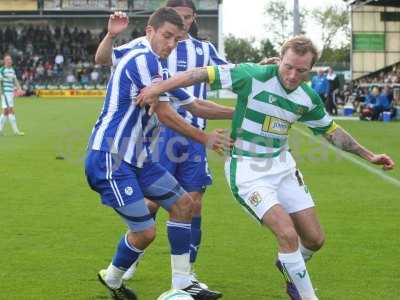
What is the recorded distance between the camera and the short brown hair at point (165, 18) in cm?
656

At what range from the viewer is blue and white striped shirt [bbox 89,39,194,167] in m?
6.55

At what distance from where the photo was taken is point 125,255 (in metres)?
6.98

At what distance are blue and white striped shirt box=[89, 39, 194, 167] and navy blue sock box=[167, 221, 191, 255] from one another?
632mm

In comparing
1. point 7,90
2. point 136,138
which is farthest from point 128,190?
point 7,90

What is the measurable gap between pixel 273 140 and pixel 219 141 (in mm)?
401

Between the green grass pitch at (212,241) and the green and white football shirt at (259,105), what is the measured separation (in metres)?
1.26

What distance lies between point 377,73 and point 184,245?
1751 inches

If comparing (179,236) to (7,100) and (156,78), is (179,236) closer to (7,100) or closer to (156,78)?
(156,78)

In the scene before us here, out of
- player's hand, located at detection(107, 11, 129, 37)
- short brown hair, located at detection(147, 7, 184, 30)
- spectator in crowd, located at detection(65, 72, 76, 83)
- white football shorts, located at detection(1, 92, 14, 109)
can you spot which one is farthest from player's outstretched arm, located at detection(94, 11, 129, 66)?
spectator in crowd, located at detection(65, 72, 76, 83)

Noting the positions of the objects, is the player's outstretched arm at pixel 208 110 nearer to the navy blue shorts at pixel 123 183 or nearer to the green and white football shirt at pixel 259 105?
the green and white football shirt at pixel 259 105

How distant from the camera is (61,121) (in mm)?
30406

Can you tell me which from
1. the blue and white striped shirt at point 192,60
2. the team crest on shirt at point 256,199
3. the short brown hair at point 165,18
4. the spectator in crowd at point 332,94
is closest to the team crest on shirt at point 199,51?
the blue and white striped shirt at point 192,60

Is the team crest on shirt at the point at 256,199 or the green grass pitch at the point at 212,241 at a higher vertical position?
the team crest on shirt at the point at 256,199

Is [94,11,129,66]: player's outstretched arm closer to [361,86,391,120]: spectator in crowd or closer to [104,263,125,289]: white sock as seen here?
[104,263,125,289]: white sock
